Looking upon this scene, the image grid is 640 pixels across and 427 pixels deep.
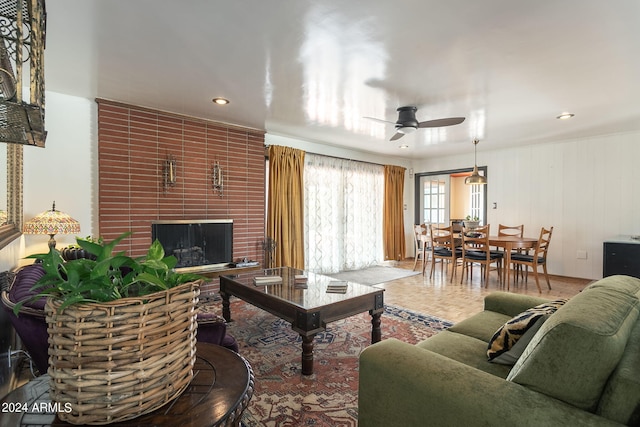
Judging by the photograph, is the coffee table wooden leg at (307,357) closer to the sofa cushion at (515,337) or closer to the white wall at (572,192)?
the sofa cushion at (515,337)

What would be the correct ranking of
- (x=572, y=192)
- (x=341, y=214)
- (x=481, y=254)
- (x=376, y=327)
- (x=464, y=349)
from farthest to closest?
(x=341, y=214)
(x=572, y=192)
(x=481, y=254)
(x=376, y=327)
(x=464, y=349)

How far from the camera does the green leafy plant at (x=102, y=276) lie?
0.63 meters

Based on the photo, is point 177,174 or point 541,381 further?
point 177,174

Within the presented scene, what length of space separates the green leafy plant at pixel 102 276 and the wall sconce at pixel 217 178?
3679 mm

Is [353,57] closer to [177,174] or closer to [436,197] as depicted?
[177,174]

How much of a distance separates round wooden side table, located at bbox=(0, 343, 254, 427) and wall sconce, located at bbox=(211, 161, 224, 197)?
11.8ft

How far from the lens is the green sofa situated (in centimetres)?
93

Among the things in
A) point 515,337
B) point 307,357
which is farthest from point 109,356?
point 307,357

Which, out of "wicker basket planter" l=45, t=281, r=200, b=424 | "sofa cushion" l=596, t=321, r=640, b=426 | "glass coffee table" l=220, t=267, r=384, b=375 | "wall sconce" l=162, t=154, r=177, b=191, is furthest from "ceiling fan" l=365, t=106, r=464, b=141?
"wicker basket planter" l=45, t=281, r=200, b=424

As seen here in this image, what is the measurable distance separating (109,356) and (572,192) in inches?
260

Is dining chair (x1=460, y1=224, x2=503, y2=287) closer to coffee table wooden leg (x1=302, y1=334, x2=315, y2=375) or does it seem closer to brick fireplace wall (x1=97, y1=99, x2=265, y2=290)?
brick fireplace wall (x1=97, y1=99, x2=265, y2=290)

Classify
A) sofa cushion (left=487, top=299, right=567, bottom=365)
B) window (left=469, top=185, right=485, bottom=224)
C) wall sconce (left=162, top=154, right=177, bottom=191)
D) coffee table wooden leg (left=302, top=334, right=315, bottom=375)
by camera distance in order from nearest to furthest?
sofa cushion (left=487, top=299, right=567, bottom=365), coffee table wooden leg (left=302, top=334, right=315, bottom=375), wall sconce (left=162, top=154, right=177, bottom=191), window (left=469, top=185, right=485, bottom=224)

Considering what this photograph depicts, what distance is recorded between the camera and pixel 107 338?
61cm

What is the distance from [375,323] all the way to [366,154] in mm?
4415
